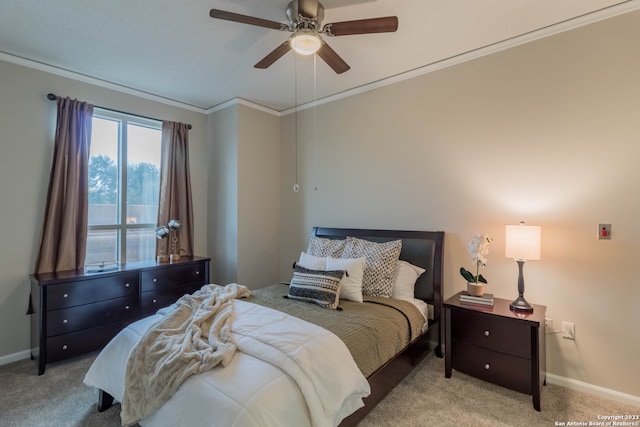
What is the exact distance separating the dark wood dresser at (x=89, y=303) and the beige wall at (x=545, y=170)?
99.0 inches

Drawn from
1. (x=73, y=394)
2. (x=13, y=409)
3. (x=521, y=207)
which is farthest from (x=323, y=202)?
(x=13, y=409)

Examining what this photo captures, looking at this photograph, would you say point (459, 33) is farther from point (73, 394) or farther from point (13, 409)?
point (13, 409)

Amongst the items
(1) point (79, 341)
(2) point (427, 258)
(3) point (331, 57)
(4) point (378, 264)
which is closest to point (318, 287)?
(4) point (378, 264)

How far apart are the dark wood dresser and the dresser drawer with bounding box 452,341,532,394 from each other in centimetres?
301

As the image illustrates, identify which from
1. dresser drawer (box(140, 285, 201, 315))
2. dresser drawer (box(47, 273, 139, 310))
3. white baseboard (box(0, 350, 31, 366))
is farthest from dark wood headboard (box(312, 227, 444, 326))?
white baseboard (box(0, 350, 31, 366))

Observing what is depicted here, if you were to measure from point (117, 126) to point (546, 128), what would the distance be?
173 inches

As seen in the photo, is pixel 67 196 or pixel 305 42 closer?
pixel 305 42

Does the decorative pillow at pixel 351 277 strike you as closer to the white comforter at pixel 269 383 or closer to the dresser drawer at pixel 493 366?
the white comforter at pixel 269 383

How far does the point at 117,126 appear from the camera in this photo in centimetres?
357

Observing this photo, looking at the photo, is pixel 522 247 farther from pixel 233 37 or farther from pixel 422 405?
pixel 233 37

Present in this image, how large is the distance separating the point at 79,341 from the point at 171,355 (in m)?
1.89

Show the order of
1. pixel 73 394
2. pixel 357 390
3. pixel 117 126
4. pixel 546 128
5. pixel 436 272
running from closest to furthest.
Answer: pixel 357 390 → pixel 73 394 → pixel 546 128 → pixel 436 272 → pixel 117 126

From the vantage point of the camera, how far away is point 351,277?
268 centimetres

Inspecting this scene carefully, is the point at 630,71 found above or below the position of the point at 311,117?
below
